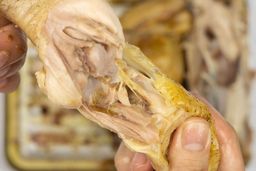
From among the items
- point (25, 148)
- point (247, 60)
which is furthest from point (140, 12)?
point (25, 148)

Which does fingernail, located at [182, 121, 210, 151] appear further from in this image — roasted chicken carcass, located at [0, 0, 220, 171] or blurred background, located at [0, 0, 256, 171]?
blurred background, located at [0, 0, 256, 171]

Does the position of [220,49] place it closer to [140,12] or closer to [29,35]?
[140,12]

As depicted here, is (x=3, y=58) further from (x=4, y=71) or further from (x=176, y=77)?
(x=176, y=77)

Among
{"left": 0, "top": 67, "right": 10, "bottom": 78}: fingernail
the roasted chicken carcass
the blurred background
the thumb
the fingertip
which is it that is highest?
the roasted chicken carcass

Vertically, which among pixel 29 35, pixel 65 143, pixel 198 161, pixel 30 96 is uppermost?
pixel 29 35

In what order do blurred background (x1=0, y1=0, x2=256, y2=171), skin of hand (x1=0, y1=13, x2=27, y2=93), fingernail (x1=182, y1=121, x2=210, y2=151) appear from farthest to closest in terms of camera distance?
blurred background (x1=0, y1=0, x2=256, y2=171) → skin of hand (x1=0, y1=13, x2=27, y2=93) → fingernail (x1=182, y1=121, x2=210, y2=151)

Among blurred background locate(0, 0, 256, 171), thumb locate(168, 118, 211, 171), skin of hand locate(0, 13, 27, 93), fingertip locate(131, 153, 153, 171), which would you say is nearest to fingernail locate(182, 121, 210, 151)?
thumb locate(168, 118, 211, 171)
